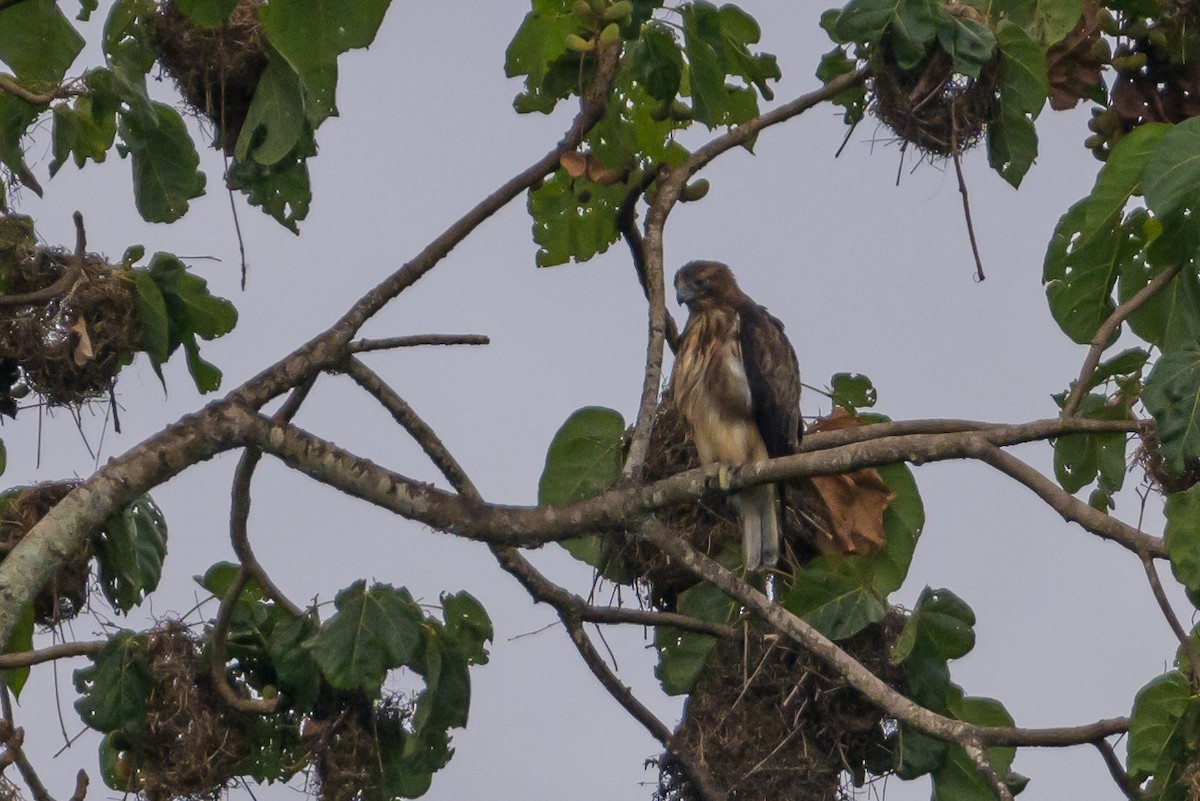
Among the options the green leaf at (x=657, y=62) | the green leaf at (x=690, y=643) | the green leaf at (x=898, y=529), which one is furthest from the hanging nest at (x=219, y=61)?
the green leaf at (x=898, y=529)

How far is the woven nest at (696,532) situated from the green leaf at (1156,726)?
180 cm

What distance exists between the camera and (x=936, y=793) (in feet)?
17.0

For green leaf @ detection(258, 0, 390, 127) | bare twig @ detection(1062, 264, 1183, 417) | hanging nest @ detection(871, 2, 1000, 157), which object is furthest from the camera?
hanging nest @ detection(871, 2, 1000, 157)

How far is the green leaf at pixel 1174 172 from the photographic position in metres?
3.83

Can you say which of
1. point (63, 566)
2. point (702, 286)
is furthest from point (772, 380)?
point (63, 566)

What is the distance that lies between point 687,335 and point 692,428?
64 centimetres

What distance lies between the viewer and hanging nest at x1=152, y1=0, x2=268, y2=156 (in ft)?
16.0

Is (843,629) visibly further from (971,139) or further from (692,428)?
(971,139)

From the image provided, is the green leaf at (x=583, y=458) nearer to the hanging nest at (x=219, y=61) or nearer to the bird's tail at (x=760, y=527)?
the bird's tail at (x=760, y=527)

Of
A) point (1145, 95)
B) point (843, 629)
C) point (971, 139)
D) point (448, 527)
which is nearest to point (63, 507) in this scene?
point (448, 527)

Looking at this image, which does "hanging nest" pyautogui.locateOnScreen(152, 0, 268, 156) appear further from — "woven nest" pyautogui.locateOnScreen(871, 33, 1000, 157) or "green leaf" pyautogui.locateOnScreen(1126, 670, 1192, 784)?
"green leaf" pyautogui.locateOnScreen(1126, 670, 1192, 784)

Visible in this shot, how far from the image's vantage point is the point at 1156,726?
13.4 ft

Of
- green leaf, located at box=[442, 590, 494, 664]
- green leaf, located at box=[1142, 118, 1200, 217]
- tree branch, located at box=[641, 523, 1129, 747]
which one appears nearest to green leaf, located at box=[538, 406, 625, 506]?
green leaf, located at box=[442, 590, 494, 664]

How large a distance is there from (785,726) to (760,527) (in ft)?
2.47
